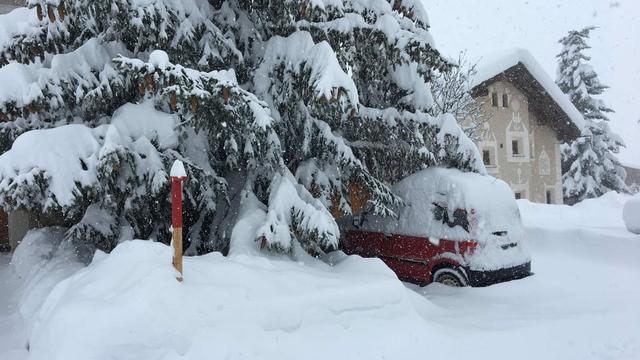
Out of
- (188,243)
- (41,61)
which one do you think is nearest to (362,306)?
(188,243)

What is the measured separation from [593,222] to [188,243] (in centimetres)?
1239

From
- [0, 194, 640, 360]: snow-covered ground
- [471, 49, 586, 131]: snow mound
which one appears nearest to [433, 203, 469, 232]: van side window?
[0, 194, 640, 360]: snow-covered ground

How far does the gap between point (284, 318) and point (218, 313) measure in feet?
1.89

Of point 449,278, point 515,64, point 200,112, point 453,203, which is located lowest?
point 449,278

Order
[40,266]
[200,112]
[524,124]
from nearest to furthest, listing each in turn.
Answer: [200,112], [40,266], [524,124]

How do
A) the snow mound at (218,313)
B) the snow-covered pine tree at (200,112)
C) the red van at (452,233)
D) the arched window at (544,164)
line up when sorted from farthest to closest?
the arched window at (544,164) < the red van at (452,233) < the snow-covered pine tree at (200,112) < the snow mound at (218,313)

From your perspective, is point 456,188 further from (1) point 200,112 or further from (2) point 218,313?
(2) point 218,313

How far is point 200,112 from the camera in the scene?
5.49 m

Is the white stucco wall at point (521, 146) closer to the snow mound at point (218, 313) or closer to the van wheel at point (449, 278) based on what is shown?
the van wheel at point (449, 278)

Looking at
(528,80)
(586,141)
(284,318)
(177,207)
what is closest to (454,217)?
(284,318)

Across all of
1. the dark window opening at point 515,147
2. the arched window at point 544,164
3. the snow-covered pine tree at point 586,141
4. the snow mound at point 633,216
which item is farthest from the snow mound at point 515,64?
the snow mound at point 633,216

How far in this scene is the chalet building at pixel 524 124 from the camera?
21016 mm

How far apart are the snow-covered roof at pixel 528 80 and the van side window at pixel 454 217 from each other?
13545mm

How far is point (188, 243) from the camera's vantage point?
687 cm
